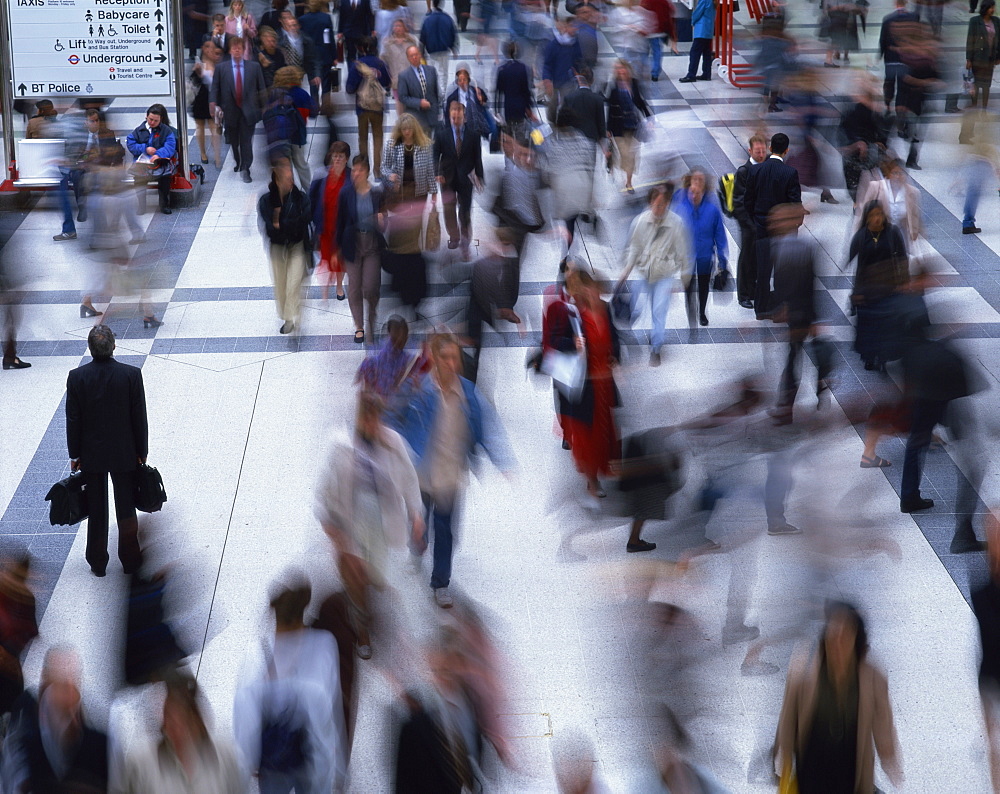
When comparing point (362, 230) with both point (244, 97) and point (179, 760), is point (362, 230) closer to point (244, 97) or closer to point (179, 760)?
point (244, 97)

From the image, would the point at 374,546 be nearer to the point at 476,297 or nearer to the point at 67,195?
the point at 476,297

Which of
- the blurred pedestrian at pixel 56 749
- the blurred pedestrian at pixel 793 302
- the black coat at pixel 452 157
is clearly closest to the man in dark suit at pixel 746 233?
the blurred pedestrian at pixel 793 302

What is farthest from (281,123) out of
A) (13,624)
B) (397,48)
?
(13,624)

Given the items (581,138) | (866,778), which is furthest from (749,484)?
(581,138)

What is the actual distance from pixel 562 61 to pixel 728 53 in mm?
5324

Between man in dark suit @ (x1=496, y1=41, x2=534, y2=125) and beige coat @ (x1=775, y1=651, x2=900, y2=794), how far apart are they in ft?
35.9

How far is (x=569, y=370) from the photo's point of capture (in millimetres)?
7895

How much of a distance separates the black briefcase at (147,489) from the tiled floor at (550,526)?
0.40 meters

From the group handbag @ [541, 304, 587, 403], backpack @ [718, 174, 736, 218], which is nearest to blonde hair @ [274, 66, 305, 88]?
backpack @ [718, 174, 736, 218]

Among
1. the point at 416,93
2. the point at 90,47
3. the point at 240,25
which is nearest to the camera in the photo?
the point at 90,47

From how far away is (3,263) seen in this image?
488 inches

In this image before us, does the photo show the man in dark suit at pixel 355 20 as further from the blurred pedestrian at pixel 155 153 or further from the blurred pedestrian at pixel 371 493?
the blurred pedestrian at pixel 371 493

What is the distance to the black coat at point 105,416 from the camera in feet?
23.5

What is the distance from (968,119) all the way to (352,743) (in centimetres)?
1330
